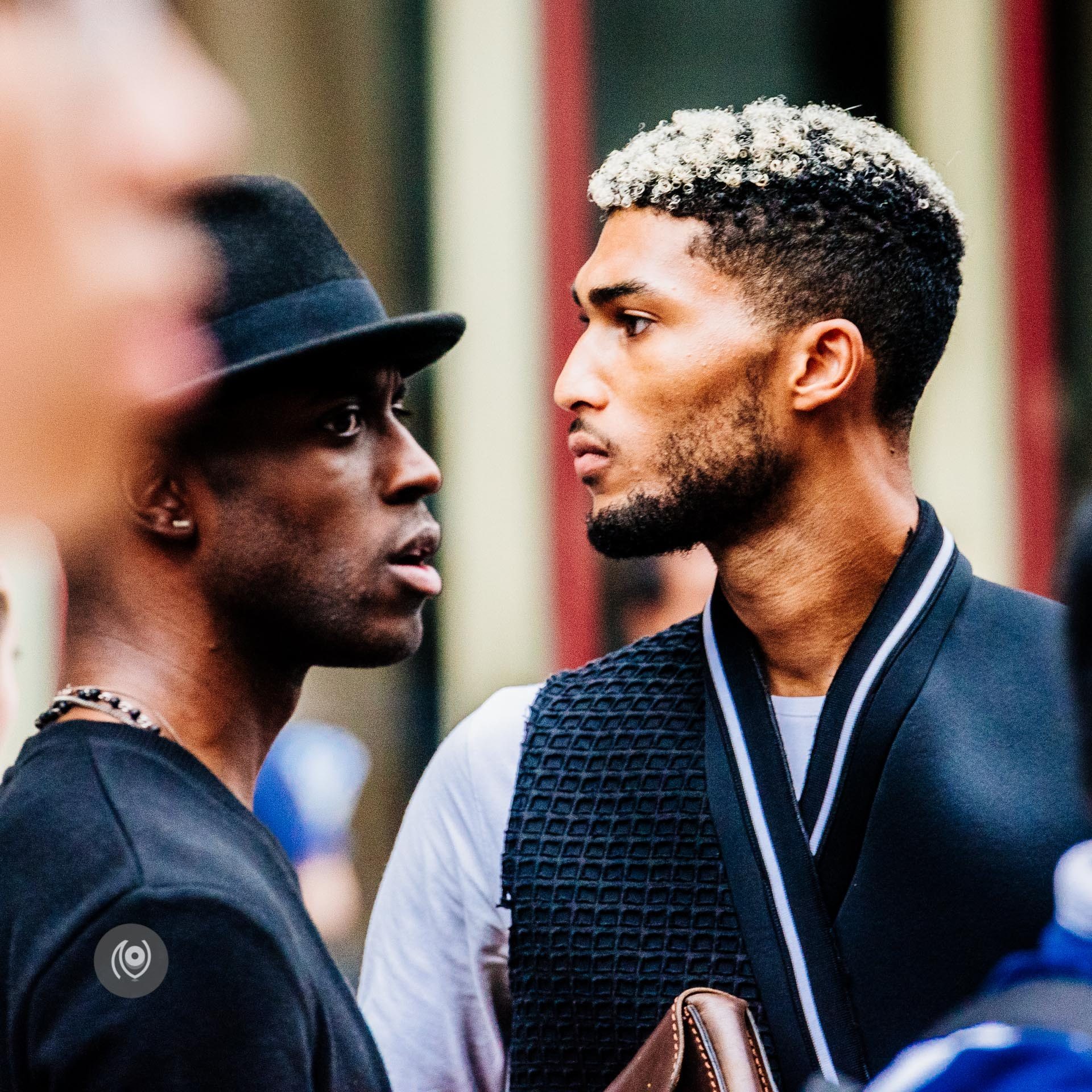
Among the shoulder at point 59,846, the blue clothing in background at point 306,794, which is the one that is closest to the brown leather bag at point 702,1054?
the shoulder at point 59,846

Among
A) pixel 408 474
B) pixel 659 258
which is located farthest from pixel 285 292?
pixel 659 258

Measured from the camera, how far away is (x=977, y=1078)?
1058 millimetres

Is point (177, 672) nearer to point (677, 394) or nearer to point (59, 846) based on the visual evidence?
point (59, 846)

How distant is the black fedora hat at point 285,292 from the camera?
1.73 metres

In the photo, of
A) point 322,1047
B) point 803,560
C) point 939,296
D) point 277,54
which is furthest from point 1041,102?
point 322,1047

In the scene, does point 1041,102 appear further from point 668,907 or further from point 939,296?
point 668,907

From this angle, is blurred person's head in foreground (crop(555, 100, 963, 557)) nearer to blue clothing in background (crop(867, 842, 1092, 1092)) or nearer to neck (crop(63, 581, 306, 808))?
neck (crop(63, 581, 306, 808))

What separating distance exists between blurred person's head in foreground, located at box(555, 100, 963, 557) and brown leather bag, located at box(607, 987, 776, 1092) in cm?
74

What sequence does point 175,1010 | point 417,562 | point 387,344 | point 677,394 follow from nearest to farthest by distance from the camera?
point 175,1010
point 387,344
point 417,562
point 677,394

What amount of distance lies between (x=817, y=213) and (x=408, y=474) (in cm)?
79

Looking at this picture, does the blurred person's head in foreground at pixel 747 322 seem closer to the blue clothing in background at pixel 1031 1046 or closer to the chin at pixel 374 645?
the chin at pixel 374 645

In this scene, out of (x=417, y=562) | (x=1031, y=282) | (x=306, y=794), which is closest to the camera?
(x=417, y=562)

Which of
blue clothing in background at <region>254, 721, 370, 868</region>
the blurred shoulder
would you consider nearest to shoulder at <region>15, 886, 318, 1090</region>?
the blurred shoulder

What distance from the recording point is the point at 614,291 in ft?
7.33
